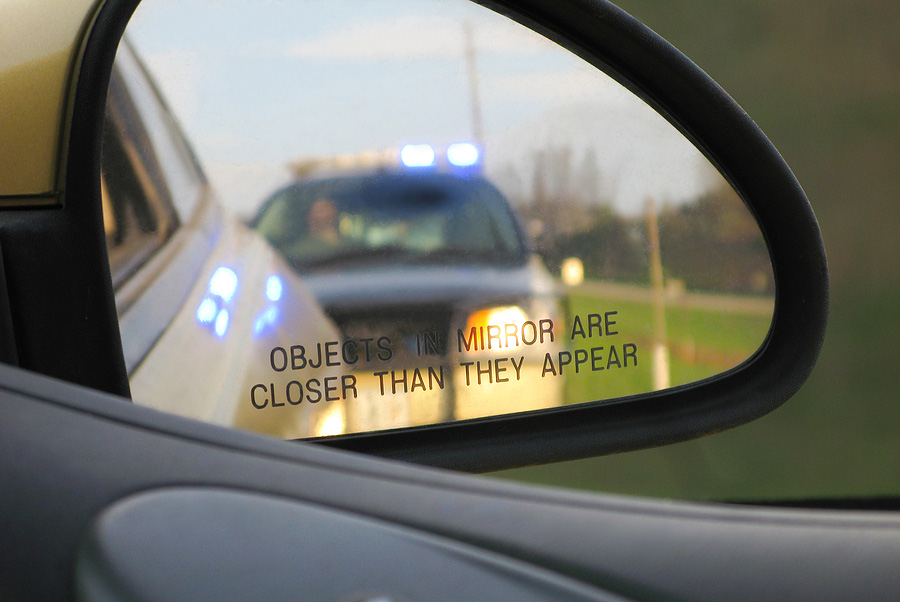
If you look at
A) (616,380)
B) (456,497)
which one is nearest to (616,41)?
(616,380)

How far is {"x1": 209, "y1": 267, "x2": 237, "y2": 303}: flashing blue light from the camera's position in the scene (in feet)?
3.42

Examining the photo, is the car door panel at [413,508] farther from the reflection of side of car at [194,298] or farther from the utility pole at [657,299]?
the utility pole at [657,299]

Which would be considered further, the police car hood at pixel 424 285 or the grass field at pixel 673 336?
the grass field at pixel 673 336

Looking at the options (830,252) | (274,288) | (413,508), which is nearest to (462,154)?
(274,288)

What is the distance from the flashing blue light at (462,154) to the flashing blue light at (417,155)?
0.09 feet

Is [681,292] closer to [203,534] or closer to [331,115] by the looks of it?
[331,115]

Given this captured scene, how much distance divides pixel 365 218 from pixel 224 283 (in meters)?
0.20

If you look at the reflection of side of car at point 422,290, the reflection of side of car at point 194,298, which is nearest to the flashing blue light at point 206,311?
the reflection of side of car at point 194,298

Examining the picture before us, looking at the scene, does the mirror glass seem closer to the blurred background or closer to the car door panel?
the car door panel

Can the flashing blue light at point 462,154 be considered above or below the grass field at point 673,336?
above

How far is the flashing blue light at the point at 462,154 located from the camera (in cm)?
117

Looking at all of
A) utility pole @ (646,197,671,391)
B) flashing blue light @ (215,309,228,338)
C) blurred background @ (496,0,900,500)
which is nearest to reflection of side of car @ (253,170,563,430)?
flashing blue light @ (215,309,228,338)

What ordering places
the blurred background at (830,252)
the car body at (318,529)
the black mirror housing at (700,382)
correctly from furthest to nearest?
the blurred background at (830,252)
the black mirror housing at (700,382)
the car body at (318,529)

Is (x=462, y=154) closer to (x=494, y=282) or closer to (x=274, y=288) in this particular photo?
(x=494, y=282)
